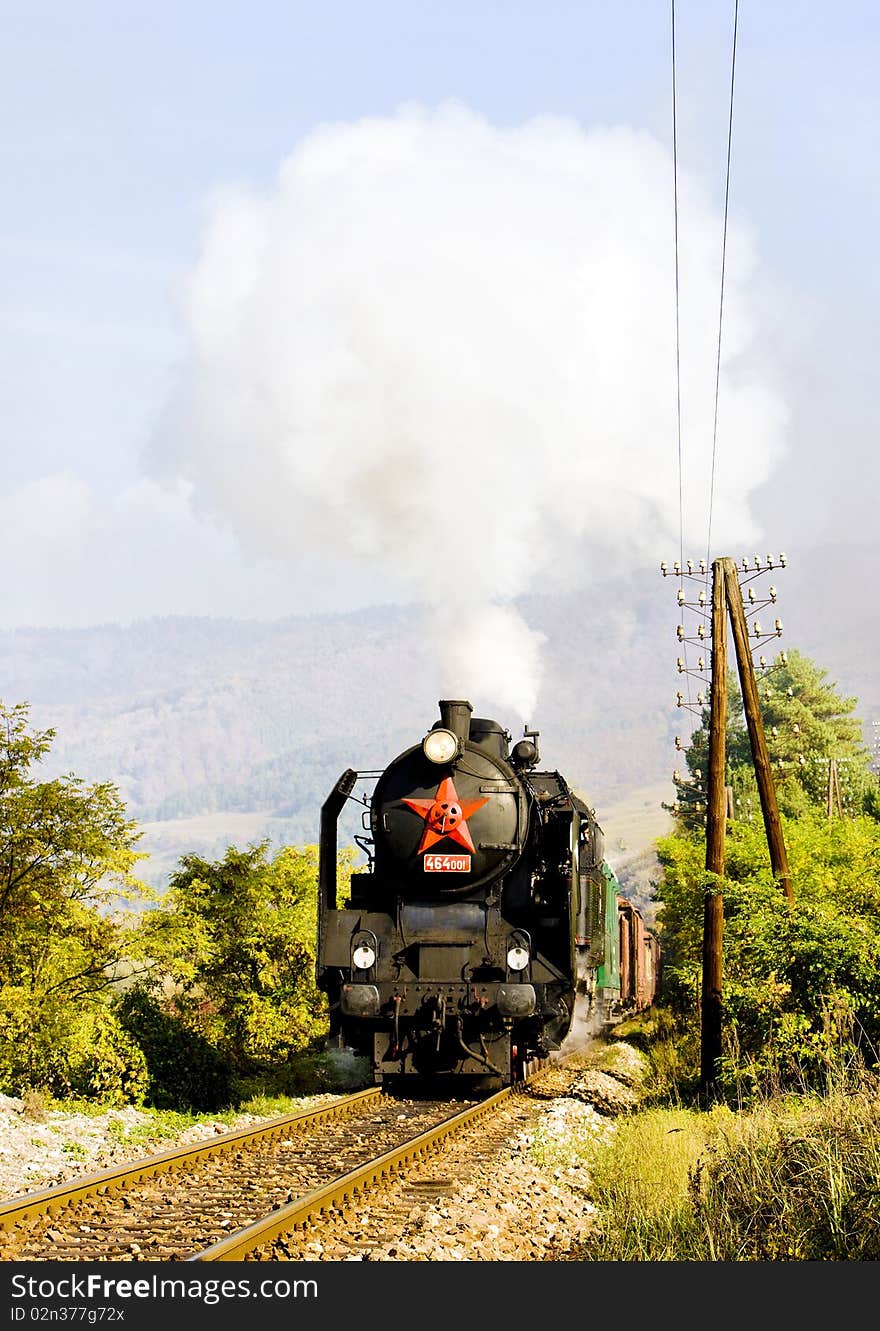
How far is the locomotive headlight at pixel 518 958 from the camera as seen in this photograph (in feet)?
48.0

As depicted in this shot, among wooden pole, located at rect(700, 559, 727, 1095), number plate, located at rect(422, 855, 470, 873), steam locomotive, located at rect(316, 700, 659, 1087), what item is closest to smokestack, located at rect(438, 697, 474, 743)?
steam locomotive, located at rect(316, 700, 659, 1087)

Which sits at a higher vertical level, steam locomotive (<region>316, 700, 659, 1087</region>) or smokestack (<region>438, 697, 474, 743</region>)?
smokestack (<region>438, 697, 474, 743</region>)

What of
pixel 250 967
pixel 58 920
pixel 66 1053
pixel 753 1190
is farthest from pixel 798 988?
pixel 58 920

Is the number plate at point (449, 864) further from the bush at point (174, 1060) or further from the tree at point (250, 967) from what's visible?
the tree at point (250, 967)

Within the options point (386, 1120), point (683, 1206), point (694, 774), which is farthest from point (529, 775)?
point (694, 774)

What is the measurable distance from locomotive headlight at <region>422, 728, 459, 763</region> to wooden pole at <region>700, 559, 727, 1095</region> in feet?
17.8

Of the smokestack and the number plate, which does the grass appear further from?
the smokestack

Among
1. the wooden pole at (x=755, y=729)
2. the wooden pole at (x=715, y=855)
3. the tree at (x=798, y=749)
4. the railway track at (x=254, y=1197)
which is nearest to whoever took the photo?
the railway track at (x=254, y=1197)

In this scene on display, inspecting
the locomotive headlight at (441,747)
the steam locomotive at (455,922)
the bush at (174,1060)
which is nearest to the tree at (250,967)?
the bush at (174,1060)

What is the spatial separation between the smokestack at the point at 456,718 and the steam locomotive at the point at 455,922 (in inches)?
0.6

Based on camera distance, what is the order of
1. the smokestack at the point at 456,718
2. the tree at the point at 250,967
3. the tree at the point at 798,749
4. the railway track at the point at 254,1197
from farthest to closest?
the tree at the point at 798,749 < the tree at the point at 250,967 < the smokestack at the point at 456,718 < the railway track at the point at 254,1197

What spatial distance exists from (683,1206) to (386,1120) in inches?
244

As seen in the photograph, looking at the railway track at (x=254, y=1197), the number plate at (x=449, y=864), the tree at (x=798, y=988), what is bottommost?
the railway track at (x=254, y=1197)

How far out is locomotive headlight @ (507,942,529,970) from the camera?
48.0 feet
